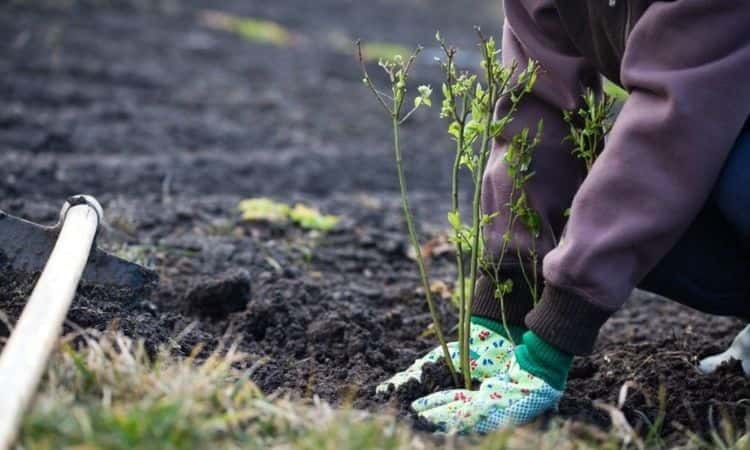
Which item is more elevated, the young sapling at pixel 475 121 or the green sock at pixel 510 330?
the young sapling at pixel 475 121

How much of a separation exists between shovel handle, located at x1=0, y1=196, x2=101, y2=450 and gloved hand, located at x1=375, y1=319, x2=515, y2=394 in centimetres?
81

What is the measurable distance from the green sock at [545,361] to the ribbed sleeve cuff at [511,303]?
263 mm

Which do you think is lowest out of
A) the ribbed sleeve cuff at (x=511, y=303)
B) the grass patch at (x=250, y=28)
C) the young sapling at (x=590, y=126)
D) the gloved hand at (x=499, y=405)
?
the gloved hand at (x=499, y=405)

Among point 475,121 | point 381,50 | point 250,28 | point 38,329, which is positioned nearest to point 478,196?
point 475,121

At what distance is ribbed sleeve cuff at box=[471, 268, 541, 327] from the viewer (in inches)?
105

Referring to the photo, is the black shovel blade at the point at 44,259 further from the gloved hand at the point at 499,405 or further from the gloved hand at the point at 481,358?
the gloved hand at the point at 499,405

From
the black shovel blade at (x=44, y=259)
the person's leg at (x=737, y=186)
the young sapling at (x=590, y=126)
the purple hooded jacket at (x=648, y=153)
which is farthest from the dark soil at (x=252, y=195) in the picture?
the young sapling at (x=590, y=126)

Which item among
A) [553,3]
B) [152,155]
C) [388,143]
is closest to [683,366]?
[553,3]

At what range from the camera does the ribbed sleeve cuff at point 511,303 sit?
2.67 metres

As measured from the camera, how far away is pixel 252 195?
17.6 ft

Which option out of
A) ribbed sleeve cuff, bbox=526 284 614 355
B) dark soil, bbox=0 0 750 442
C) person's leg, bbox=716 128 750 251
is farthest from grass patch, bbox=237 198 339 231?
person's leg, bbox=716 128 750 251

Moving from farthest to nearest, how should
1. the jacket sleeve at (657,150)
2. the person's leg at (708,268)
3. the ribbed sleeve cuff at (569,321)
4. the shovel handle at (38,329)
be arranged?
the person's leg at (708,268)
the ribbed sleeve cuff at (569,321)
the jacket sleeve at (657,150)
the shovel handle at (38,329)

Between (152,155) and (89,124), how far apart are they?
0.68 meters

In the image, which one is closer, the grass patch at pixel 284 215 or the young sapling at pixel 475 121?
the young sapling at pixel 475 121
